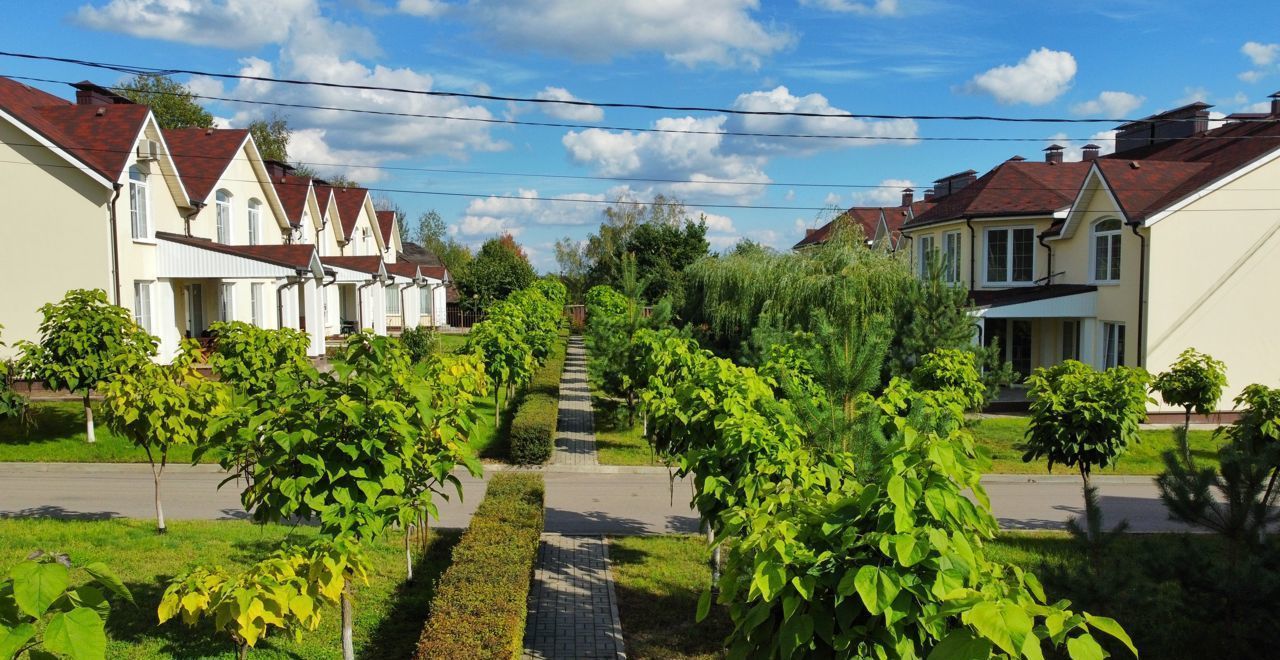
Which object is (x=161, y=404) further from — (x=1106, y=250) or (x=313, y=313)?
(x=1106, y=250)

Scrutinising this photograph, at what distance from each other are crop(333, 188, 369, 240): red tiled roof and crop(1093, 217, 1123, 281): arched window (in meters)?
34.5

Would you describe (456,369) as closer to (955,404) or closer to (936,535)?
(955,404)

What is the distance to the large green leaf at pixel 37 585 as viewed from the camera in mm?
2590

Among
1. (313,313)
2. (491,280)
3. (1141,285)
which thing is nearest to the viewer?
(1141,285)

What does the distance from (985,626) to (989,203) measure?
2659 cm

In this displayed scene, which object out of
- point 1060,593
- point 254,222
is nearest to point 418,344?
point 254,222

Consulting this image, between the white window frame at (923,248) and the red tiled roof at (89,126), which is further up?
the red tiled roof at (89,126)

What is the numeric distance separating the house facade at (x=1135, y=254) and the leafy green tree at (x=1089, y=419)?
27.0ft

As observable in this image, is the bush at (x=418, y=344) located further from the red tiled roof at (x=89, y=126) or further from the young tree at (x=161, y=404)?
the young tree at (x=161, y=404)

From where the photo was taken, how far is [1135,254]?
22.1 metres

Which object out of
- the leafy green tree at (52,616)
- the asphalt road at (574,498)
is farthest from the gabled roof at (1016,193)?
the leafy green tree at (52,616)

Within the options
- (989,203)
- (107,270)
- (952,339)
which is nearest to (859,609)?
(952,339)

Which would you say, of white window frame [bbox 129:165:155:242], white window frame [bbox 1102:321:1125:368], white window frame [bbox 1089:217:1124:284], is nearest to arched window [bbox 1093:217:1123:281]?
white window frame [bbox 1089:217:1124:284]

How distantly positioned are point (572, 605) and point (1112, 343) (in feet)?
66.1
